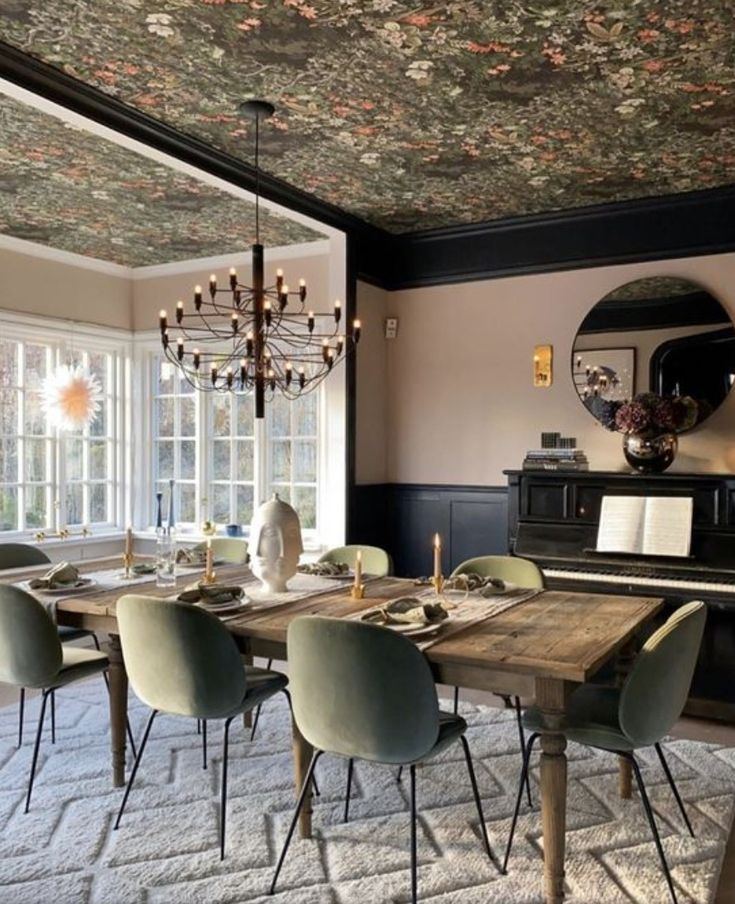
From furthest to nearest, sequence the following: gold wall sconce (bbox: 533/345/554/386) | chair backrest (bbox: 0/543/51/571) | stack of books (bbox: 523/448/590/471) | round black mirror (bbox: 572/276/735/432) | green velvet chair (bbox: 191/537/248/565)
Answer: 1. gold wall sconce (bbox: 533/345/554/386)
2. stack of books (bbox: 523/448/590/471)
3. round black mirror (bbox: 572/276/735/432)
4. green velvet chair (bbox: 191/537/248/565)
5. chair backrest (bbox: 0/543/51/571)

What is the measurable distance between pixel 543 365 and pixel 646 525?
1.28 metres

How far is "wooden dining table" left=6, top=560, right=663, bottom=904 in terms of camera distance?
2.19 metres

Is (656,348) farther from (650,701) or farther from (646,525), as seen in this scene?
(650,701)

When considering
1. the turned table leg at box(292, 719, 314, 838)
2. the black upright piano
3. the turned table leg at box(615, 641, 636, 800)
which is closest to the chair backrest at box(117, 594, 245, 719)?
the turned table leg at box(292, 719, 314, 838)

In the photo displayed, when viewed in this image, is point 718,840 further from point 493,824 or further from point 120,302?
point 120,302

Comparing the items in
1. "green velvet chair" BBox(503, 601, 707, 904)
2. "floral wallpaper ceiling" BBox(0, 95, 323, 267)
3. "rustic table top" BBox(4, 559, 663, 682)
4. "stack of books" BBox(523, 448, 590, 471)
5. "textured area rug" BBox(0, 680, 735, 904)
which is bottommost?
"textured area rug" BBox(0, 680, 735, 904)

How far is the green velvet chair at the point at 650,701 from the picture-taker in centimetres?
231

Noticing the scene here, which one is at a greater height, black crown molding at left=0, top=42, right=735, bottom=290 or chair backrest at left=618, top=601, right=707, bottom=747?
black crown molding at left=0, top=42, right=735, bottom=290

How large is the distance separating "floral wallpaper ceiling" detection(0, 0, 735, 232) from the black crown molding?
0.12 metres

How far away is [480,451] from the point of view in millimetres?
5109

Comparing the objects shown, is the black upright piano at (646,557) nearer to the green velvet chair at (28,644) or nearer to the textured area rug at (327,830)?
the textured area rug at (327,830)

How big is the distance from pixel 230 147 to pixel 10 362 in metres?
2.61

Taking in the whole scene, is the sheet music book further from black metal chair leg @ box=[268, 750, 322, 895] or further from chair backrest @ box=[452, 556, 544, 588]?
black metal chair leg @ box=[268, 750, 322, 895]

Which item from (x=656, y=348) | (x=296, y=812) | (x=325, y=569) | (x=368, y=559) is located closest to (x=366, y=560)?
(x=368, y=559)
